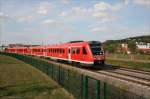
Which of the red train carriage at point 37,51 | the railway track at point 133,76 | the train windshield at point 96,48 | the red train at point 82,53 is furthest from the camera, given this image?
the red train carriage at point 37,51

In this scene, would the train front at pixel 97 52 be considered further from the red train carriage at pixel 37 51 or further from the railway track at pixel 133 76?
the red train carriage at pixel 37 51

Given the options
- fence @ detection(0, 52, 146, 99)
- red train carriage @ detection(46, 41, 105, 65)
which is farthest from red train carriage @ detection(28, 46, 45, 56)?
fence @ detection(0, 52, 146, 99)

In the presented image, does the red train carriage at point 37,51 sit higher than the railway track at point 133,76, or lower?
higher

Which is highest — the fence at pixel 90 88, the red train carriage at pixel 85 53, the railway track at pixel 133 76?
the red train carriage at pixel 85 53

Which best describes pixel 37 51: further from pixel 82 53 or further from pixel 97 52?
pixel 97 52

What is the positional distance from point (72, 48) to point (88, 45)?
6.50m

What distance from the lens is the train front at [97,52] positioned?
30.9m

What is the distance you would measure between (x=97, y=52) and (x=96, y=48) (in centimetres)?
50

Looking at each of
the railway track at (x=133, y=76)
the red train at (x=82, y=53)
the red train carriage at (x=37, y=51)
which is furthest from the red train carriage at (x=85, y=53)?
the red train carriage at (x=37, y=51)

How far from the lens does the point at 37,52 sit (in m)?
70.9

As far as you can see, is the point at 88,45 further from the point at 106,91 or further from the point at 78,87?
the point at 106,91

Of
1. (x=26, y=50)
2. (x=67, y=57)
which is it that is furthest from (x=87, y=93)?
(x=26, y=50)

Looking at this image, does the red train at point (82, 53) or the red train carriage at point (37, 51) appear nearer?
the red train at point (82, 53)

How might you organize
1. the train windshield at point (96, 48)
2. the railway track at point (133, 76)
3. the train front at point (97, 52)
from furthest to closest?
the train windshield at point (96, 48) < the train front at point (97, 52) < the railway track at point (133, 76)
